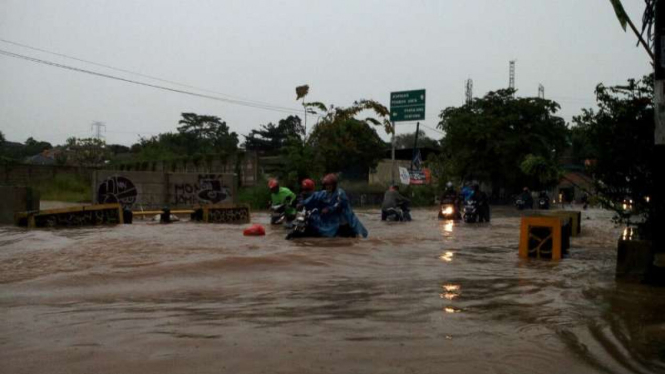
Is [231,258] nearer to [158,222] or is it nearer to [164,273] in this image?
[164,273]

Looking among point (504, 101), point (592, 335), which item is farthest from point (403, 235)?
point (504, 101)

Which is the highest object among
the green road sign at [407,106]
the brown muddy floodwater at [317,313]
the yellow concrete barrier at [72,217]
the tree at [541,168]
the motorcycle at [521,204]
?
the green road sign at [407,106]

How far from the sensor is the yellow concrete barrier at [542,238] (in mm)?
9891

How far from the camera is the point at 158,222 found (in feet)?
60.2

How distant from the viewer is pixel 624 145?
8.29m

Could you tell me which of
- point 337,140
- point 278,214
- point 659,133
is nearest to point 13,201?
point 278,214

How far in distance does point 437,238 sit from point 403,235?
901 mm

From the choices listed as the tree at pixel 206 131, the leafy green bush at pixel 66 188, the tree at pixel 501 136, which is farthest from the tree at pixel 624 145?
the tree at pixel 206 131

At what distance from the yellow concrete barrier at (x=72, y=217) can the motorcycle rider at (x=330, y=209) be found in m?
7.14

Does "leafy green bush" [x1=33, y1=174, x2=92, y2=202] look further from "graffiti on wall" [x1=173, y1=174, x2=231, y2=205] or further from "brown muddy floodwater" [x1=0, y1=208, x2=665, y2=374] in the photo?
"brown muddy floodwater" [x1=0, y1=208, x2=665, y2=374]

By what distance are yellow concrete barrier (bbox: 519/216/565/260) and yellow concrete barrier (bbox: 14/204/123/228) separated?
11.1 m

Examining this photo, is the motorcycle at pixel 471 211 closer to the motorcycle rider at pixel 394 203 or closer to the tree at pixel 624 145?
the motorcycle rider at pixel 394 203

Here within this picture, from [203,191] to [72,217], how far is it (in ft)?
24.1

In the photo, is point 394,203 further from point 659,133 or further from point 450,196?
point 659,133
